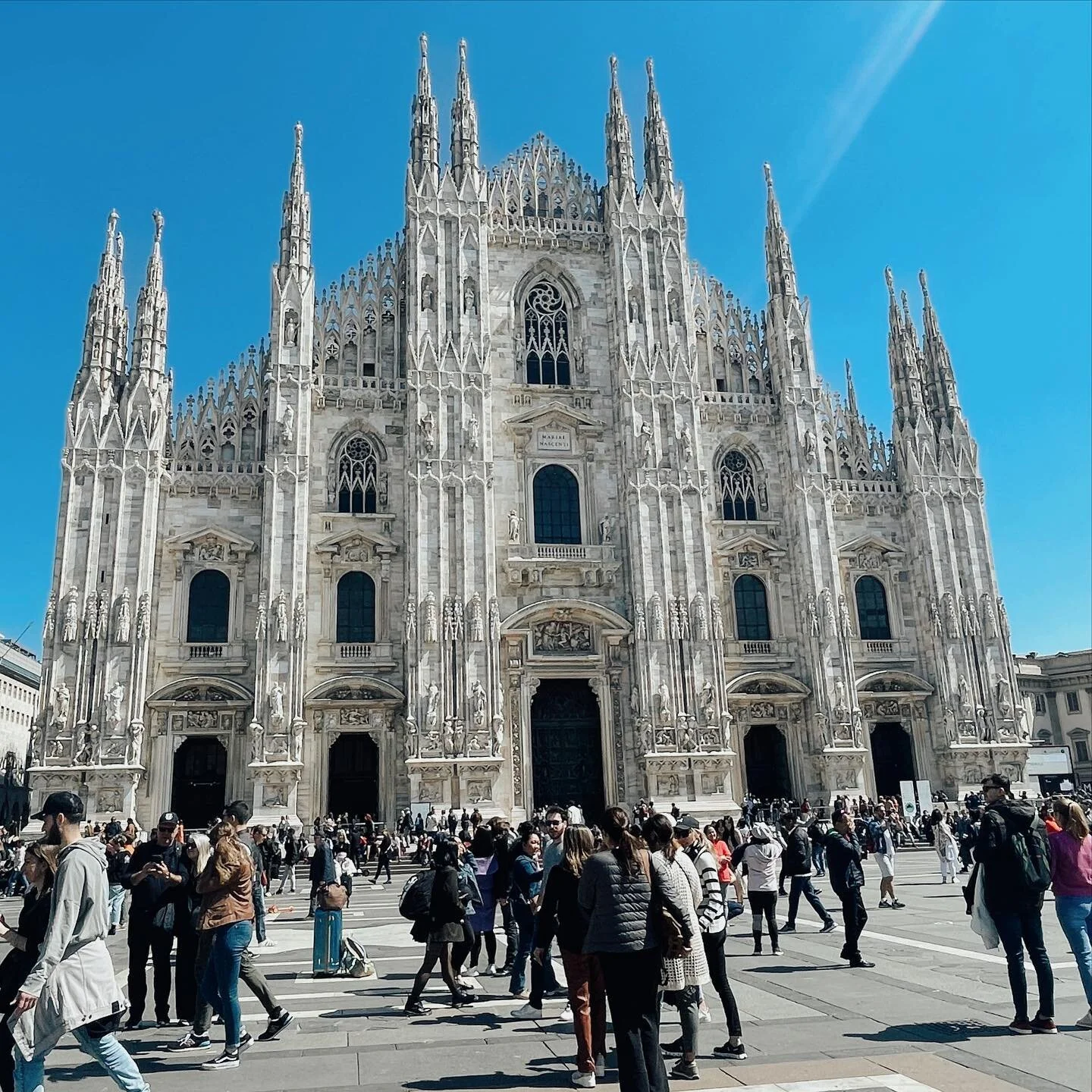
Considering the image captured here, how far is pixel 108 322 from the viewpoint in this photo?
32188mm

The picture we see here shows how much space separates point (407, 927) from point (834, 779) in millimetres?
19794

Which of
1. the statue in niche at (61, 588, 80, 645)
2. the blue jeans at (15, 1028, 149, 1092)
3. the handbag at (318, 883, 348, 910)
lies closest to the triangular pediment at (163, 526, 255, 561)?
the statue in niche at (61, 588, 80, 645)

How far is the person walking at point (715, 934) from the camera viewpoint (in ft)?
23.7

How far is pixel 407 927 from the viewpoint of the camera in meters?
15.5

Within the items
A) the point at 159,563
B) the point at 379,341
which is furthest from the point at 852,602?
the point at 159,563

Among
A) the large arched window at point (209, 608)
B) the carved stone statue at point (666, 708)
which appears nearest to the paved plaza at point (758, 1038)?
the carved stone statue at point (666, 708)

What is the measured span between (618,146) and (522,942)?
33.4 m

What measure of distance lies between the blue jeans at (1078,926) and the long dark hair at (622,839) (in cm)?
387

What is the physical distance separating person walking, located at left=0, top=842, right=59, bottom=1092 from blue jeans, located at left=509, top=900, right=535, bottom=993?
483 centimetres

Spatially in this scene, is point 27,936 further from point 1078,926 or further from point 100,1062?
point 1078,926

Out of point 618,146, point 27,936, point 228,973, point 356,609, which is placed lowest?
point 228,973

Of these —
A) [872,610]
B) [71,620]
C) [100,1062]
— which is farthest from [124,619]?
[100,1062]

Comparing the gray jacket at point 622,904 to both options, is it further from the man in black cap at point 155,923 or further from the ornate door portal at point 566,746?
the ornate door portal at point 566,746

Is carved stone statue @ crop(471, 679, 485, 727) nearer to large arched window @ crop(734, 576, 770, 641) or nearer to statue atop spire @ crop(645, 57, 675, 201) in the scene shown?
large arched window @ crop(734, 576, 770, 641)
